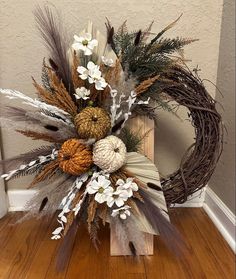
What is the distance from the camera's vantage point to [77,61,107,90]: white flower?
76cm

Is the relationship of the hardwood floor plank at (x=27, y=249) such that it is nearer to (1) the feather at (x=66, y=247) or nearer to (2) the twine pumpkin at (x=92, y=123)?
(1) the feather at (x=66, y=247)

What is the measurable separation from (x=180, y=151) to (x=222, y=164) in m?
0.18

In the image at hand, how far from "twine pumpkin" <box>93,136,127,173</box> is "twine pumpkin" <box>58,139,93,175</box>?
2 cm

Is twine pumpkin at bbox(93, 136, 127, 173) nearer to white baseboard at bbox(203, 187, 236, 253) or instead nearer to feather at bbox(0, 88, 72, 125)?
feather at bbox(0, 88, 72, 125)

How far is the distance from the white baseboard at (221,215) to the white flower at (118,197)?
0.44 meters

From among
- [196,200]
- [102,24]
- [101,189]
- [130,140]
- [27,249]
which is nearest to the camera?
[101,189]

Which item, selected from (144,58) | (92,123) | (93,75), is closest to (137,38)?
(144,58)

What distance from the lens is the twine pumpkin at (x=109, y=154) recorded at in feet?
2.48

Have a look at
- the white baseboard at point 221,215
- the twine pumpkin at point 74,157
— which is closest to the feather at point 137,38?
the twine pumpkin at point 74,157

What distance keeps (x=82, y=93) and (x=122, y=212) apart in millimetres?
343

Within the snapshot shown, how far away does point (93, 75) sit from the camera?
0.76 metres

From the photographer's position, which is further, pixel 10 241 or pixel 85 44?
pixel 10 241

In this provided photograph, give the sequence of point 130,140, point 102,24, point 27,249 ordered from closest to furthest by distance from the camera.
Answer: point 130,140 < point 27,249 < point 102,24

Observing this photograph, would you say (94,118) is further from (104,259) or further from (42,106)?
(104,259)
